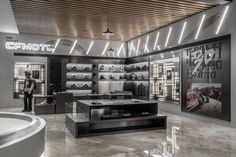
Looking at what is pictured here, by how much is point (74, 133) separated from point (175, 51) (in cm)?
564

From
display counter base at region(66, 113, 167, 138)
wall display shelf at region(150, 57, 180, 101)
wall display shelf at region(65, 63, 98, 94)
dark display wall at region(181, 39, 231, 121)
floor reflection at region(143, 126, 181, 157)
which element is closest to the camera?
floor reflection at region(143, 126, 181, 157)

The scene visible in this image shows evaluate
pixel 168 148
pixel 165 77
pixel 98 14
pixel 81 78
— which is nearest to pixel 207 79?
pixel 165 77

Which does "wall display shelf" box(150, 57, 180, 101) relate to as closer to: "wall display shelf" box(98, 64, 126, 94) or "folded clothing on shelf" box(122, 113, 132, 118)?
"wall display shelf" box(98, 64, 126, 94)

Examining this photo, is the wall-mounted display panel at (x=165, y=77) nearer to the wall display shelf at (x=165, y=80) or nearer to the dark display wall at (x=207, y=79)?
the wall display shelf at (x=165, y=80)

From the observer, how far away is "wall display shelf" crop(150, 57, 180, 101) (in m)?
9.21

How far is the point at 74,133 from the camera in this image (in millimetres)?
5527

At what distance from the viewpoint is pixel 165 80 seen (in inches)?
392

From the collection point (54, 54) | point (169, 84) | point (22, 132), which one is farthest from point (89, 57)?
point (22, 132)

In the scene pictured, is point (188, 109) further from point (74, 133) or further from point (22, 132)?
point (22, 132)

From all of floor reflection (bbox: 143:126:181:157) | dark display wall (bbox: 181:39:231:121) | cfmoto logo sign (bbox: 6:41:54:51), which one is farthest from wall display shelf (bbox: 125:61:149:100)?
floor reflection (bbox: 143:126:181:157)

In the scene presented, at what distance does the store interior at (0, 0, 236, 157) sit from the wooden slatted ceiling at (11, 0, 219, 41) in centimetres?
4

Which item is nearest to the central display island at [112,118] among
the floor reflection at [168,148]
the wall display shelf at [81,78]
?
the floor reflection at [168,148]

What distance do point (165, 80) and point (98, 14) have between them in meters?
4.17

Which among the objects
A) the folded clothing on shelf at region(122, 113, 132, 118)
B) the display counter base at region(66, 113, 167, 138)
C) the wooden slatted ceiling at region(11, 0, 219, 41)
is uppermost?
the wooden slatted ceiling at region(11, 0, 219, 41)
